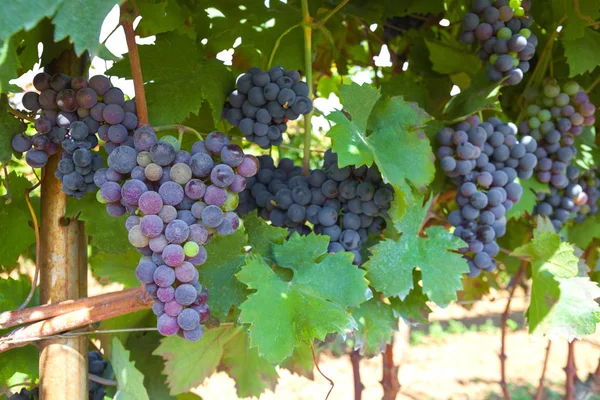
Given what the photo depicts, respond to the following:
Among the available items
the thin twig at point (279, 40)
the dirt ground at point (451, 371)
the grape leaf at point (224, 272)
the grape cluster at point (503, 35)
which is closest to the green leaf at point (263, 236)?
the grape leaf at point (224, 272)

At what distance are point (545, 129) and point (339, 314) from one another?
30.2 inches

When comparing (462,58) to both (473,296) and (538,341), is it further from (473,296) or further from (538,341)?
(538,341)

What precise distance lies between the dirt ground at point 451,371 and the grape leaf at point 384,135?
3.39 metres

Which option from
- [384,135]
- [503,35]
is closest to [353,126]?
[384,135]

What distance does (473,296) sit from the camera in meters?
1.76

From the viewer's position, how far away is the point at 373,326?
1076mm

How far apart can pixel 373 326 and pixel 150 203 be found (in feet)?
1.79

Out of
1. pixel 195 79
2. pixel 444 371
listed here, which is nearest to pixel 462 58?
pixel 195 79

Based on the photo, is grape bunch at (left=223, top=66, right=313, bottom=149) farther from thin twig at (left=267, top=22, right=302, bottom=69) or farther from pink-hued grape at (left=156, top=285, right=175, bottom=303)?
pink-hued grape at (left=156, top=285, right=175, bottom=303)

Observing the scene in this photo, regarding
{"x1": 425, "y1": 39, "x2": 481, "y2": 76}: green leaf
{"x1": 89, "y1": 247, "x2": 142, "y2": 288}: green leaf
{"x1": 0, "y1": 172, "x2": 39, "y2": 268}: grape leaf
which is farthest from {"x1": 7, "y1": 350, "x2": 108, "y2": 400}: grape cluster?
{"x1": 425, "y1": 39, "x2": 481, "y2": 76}: green leaf

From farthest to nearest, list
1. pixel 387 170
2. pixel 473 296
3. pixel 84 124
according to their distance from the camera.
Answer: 1. pixel 473 296
2. pixel 387 170
3. pixel 84 124

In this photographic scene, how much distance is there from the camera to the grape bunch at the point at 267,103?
3.25ft

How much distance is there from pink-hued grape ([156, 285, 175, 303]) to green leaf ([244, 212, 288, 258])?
0.25 m

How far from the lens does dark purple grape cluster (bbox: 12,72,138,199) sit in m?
0.82
